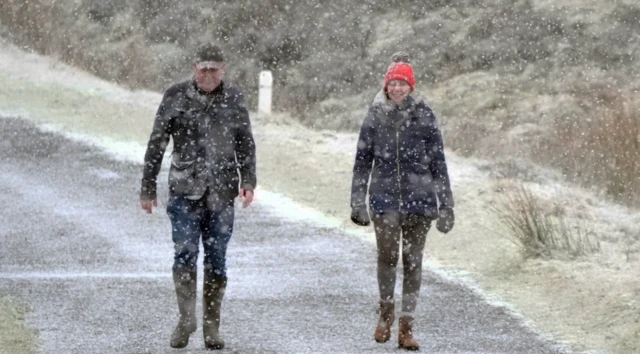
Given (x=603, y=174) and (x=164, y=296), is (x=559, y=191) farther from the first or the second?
(x=164, y=296)

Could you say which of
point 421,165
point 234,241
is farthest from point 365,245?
point 421,165

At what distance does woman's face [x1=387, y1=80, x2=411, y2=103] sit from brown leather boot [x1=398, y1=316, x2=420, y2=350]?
4.29ft

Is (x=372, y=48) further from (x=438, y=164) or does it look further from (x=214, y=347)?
(x=214, y=347)

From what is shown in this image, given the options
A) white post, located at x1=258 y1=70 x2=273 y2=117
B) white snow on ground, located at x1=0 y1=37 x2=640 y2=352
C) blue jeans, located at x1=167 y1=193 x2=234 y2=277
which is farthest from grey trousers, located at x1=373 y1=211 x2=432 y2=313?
white post, located at x1=258 y1=70 x2=273 y2=117

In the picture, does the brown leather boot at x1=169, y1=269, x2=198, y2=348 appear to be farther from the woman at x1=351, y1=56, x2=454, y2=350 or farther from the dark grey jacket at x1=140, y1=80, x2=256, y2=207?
the woman at x1=351, y1=56, x2=454, y2=350

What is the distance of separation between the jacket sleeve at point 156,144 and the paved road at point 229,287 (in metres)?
0.99

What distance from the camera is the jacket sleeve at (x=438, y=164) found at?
703cm

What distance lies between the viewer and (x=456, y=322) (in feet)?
26.6

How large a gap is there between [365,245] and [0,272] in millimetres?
3390

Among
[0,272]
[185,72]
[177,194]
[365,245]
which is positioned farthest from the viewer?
[185,72]

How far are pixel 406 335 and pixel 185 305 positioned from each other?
4.36 ft

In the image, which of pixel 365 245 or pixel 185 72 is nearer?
pixel 365 245

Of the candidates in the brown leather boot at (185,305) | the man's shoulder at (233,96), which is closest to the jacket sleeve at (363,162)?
the man's shoulder at (233,96)

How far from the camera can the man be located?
6.76m
